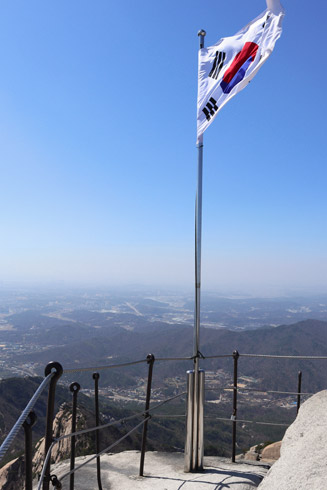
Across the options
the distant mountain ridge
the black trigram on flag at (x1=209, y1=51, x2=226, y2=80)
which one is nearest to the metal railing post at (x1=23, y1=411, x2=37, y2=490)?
the black trigram on flag at (x1=209, y1=51, x2=226, y2=80)

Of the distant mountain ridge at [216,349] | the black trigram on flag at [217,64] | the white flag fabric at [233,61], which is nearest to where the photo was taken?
the white flag fabric at [233,61]

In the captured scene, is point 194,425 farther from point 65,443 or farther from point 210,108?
point 65,443

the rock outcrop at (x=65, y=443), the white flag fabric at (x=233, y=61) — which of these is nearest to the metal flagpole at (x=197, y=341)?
the white flag fabric at (x=233, y=61)

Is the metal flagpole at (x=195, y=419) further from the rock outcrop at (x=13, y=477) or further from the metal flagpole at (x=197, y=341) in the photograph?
the rock outcrop at (x=13, y=477)

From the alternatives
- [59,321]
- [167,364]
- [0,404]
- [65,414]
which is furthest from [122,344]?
[65,414]

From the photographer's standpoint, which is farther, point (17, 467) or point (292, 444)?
point (17, 467)

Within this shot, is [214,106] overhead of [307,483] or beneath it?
overhead

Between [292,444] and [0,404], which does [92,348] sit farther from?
[292,444]
